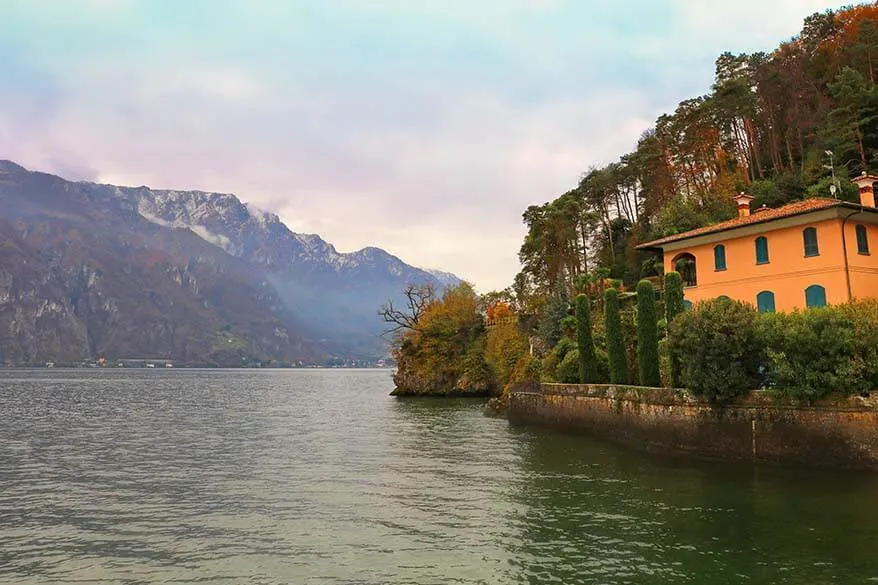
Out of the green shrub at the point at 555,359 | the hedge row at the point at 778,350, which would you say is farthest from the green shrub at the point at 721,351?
the green shrub at the point at 555,359

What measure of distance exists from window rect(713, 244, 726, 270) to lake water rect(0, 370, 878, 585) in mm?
14769

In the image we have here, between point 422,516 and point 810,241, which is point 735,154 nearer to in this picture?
point 810,241

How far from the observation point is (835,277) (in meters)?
29.8

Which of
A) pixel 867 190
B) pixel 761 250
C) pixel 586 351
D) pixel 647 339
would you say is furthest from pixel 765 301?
pixel 586 351

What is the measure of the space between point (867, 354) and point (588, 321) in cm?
1665

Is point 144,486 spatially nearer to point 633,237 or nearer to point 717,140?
point 633,237

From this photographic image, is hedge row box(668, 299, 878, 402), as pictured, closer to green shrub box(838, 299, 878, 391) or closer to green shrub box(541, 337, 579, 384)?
green shrub box(838, 299, 878, 391)

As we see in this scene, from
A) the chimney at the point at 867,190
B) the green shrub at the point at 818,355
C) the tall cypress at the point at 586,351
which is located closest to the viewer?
the green shrub at the point at 818,355

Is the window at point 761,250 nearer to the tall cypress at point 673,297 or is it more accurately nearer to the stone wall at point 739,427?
the tall cypress at point 673,297

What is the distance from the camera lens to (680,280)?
3036 centimetres

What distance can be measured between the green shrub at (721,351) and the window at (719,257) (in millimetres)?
12527

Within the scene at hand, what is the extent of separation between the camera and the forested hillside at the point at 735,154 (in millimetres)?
46062

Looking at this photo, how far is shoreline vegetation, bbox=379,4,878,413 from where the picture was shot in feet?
73.6

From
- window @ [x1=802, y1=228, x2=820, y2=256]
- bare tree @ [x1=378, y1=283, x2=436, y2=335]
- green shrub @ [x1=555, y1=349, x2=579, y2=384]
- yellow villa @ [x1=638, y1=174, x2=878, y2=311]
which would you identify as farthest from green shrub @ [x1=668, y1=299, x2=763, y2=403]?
bare tree @ [x1=378, y1=283, x2=436, y2=335]
